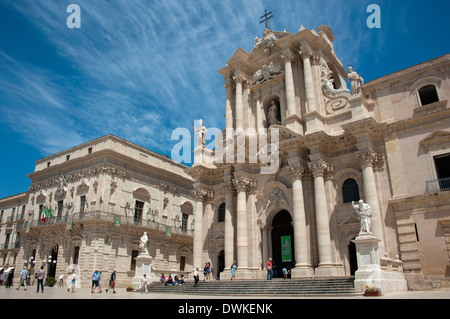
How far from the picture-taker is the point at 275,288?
17.1m

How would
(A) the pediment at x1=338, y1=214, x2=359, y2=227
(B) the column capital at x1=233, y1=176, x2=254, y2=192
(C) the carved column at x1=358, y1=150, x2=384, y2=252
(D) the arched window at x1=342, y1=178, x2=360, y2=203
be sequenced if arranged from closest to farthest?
(C) the carved column at x1=358, y1=150, x2=384, y2=252 < (A) the pediment at x1=338, y1=214, x2=359, y2=227 < (D) the arched window at x1=342, y1=178, x2=360, y2=203 < (B) the column capital at x1=233, y1=176, x2=254, y2=192

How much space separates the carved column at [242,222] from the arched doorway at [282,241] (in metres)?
1.94

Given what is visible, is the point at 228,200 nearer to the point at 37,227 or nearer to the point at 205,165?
the point at 205,165

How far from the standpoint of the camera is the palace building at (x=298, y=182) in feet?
60.7

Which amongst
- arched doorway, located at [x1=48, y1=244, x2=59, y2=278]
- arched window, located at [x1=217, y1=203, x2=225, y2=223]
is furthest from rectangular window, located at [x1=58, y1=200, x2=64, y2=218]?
arched window, located at [x1=217, y1=203, x2=225, y2=223]

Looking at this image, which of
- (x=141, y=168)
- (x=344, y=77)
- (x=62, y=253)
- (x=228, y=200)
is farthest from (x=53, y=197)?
(x=344, y=77)

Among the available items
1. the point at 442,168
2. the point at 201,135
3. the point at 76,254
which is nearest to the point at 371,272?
the point at 442,168

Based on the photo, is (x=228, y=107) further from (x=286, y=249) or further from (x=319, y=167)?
(x=286, y=249)

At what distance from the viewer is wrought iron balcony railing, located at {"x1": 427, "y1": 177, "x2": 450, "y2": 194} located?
58.0 ft

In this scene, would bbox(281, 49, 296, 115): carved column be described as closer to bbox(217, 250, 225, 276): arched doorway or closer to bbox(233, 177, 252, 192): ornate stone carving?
bbox(233, 177, 252, 192): ornate stone carving

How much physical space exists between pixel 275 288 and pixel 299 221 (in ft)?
Result: 15.5

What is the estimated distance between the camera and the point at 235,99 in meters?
28.2

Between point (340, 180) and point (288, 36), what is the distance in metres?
10.1

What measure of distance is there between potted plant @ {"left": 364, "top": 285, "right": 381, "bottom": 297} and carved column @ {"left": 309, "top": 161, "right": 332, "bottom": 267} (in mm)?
5426
